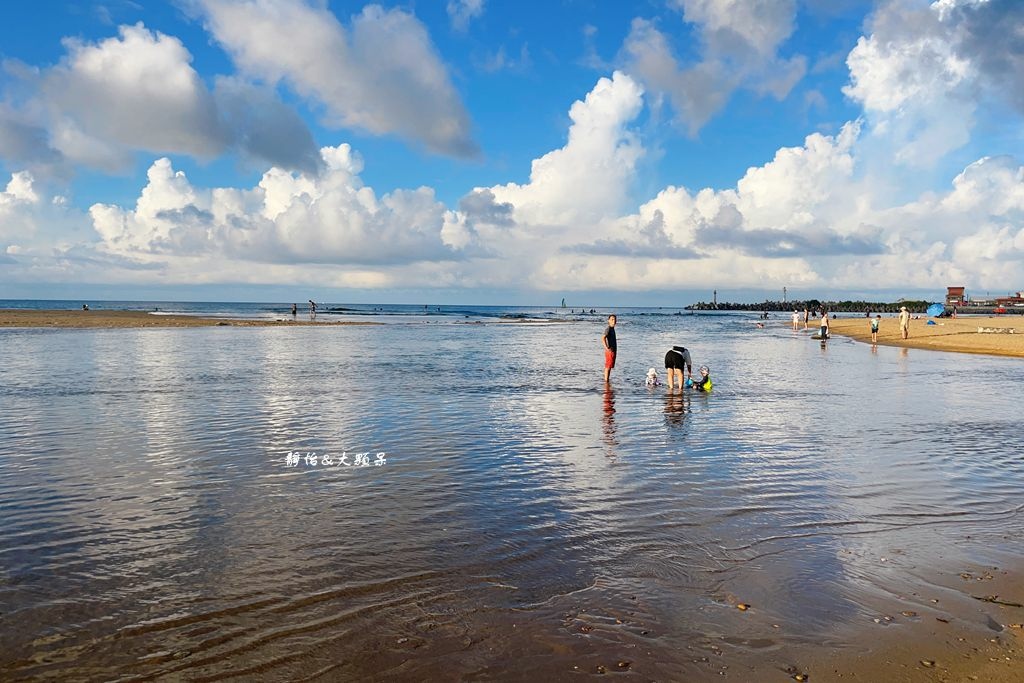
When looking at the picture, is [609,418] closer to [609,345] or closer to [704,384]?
[704,384]

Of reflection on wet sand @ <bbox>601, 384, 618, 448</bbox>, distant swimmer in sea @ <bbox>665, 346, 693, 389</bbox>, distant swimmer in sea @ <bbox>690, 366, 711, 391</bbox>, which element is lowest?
reflection on wet sand @ <bbox>601, 384, 618, 448</bbox>

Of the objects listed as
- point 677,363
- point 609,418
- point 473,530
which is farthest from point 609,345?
point 473,530

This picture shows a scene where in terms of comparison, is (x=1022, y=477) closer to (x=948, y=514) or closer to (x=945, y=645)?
(x=948, y=514)

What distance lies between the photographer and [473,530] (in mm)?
8586

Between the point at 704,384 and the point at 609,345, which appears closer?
the point at 704,384

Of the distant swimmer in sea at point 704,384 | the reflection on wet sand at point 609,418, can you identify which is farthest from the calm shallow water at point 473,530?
the distant swimmer in sea at point 704,384

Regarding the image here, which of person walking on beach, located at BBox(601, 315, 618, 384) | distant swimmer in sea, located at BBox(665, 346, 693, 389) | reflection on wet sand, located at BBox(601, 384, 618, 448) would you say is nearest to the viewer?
reflection on wet sand, located at BBox(601, 384, 618, 448)

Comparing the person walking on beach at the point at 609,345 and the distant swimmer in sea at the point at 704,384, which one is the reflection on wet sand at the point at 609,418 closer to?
the person walking on beach at the point at 609,345

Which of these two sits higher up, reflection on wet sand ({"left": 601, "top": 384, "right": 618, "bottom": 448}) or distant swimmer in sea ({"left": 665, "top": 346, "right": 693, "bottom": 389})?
distant swimmer in sea ({"left": 665, "top": 346, "right": 693, "bottom": 389})

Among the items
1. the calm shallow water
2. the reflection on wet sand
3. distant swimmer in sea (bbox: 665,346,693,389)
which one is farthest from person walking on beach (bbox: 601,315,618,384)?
the calm shallow water

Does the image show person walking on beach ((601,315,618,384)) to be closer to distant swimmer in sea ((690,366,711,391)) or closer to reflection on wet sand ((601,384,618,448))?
reflection on wet sand ((601,384,618,448))

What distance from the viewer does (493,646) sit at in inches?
221

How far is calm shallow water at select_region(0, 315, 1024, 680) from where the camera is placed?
18.6ft

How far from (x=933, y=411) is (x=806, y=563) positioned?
14.1 meters
